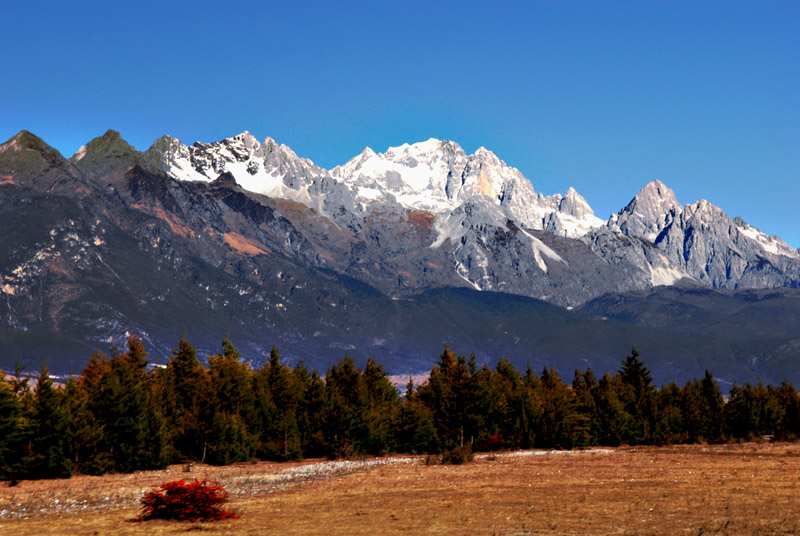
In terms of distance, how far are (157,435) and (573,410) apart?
6092 centimetres

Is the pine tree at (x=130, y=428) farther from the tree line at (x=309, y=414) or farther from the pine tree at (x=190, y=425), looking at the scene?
the pine tree at (x=190, y=425)

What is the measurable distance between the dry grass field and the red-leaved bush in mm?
989

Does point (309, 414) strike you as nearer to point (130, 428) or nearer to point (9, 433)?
point (130, 428)

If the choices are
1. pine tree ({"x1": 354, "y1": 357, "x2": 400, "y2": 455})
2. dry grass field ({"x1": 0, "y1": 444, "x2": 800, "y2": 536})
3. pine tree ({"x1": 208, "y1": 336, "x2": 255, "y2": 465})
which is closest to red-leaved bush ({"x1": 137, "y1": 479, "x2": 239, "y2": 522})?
dry grass field ({"x1": 0, "y1": 444, "x2": 800, "y2": 536})

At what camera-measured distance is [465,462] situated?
82.6m

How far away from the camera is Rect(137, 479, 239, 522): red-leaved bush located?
41656 mm

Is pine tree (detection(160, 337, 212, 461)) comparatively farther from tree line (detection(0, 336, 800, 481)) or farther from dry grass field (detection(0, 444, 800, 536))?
dry grass field (detection(0, 444, 800, 536))

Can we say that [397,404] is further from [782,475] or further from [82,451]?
[782,475]

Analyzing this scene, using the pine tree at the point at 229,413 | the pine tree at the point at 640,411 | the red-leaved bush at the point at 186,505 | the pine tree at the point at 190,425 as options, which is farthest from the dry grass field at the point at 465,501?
the pine tree at the point at 640,411

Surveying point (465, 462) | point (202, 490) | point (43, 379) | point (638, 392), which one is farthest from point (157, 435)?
point (638, 392)

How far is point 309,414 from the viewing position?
105 metres

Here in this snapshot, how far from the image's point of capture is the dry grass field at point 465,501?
3784 centimetres

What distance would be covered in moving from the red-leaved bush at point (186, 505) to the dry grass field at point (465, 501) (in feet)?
3.25

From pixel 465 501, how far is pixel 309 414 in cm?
5977
